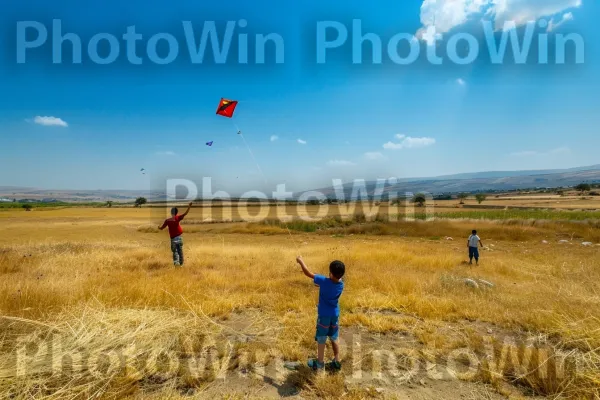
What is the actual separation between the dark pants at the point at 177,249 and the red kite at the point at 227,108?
16.7 ft

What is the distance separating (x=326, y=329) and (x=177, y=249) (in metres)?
9.14

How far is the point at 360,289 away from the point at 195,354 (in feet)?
17.8

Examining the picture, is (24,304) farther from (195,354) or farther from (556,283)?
(556,283)

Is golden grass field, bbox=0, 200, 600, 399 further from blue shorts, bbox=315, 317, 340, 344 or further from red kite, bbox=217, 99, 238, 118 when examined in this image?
red kite, bbox=217, 99, 238, 118

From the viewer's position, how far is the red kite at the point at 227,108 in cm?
1113

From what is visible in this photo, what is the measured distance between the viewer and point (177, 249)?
1220 cm

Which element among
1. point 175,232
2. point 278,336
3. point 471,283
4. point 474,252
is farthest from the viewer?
point 474,252

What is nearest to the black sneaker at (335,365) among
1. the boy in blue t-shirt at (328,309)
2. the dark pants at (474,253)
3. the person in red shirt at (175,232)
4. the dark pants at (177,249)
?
the boy in blue t-shirt at (328,309)

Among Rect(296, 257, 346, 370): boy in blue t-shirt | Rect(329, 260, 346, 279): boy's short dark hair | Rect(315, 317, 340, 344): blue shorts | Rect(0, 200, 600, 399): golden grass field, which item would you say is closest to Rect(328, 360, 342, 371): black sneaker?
Rect(296, 257, 346, 370): boy in blue t-shirt

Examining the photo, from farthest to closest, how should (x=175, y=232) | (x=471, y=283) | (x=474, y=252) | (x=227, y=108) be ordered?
(x=474, y=252) → (x=175, y=232) → (x=227, y=108) → (x=471, y=283)

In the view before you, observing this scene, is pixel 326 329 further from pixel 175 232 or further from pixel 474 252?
pixel 474 252

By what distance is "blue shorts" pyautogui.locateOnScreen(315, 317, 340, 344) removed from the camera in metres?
4.75

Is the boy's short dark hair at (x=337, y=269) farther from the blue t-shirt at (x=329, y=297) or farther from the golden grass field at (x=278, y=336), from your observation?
the golden grass field at (x=278, y=336)

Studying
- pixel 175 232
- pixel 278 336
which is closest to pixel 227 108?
pixel 175 232
